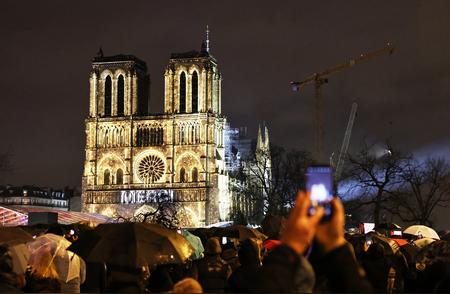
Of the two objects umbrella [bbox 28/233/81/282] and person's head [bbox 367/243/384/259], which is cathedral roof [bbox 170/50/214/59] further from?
person's head [bbox 367/243/384/259]

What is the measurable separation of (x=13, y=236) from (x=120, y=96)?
92.3 metres

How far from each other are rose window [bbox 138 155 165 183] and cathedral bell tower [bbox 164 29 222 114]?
5778mm

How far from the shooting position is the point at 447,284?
21.6 feet

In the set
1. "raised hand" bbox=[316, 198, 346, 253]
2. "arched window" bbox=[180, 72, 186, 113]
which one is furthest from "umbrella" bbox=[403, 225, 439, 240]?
"arched window" bbox=[180, 72, 186, 113]

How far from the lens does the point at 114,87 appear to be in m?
104

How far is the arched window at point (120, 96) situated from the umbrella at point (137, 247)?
94587 mm

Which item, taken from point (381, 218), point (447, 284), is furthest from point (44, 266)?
point (381, 218)

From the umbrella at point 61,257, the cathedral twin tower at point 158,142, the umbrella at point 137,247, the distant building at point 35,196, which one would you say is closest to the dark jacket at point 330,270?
the umbrella at point 137,247

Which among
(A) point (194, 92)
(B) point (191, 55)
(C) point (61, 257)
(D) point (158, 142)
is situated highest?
(B) point (191, 55)

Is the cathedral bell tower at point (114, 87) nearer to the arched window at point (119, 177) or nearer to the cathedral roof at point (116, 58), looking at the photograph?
the cathedral roof at point (116, 58)

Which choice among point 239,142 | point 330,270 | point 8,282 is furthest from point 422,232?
point 239,142

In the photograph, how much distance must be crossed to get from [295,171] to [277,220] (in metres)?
61.2

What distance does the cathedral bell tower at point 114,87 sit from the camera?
10394 centimetres

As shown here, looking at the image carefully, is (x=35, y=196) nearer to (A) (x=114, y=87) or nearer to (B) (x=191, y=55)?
(A) (x=114, y=87)
